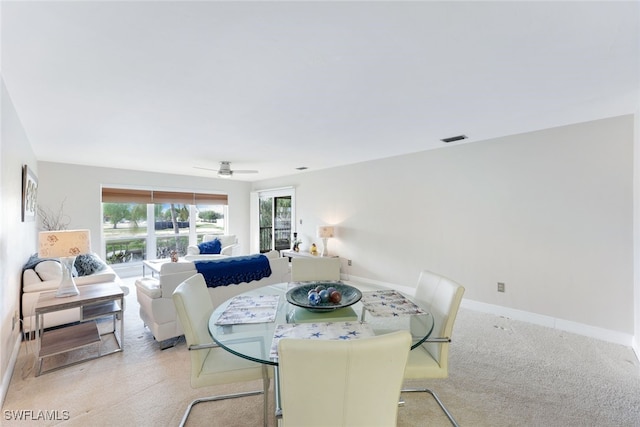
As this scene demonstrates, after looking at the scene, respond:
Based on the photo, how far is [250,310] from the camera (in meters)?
1.83

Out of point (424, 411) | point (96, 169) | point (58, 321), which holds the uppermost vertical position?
point (96, 169)

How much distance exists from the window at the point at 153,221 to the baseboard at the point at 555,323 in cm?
597

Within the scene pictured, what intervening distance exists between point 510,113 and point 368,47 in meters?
1.88

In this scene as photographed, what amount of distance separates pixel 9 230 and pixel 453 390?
3.87 metres

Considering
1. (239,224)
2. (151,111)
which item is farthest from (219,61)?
(239,224)

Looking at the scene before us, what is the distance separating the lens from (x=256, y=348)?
139 centimetres

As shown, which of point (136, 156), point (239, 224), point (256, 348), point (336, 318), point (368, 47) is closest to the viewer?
point (256, 348)

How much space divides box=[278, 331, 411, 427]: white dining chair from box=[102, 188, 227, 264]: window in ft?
20.5

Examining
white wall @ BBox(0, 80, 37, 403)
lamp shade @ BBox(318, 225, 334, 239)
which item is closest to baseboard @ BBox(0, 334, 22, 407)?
white wall @ BBox(0, 80, 37, 403)

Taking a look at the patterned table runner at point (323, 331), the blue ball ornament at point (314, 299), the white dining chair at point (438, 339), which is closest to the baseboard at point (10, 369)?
the patterned table runner at point (323, 331)

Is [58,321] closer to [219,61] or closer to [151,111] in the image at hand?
[151,111]

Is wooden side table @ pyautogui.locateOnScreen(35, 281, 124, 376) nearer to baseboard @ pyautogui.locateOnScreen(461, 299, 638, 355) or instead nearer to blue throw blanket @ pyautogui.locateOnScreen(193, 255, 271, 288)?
blue throw blanket @ pyautogui.locateOnScreen(193, 255, 271, 288)

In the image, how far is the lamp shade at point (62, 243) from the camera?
246 centimetres

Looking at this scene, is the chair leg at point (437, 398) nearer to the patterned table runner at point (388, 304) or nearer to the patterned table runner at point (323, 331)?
the patterned table runner at point (388, 304)
